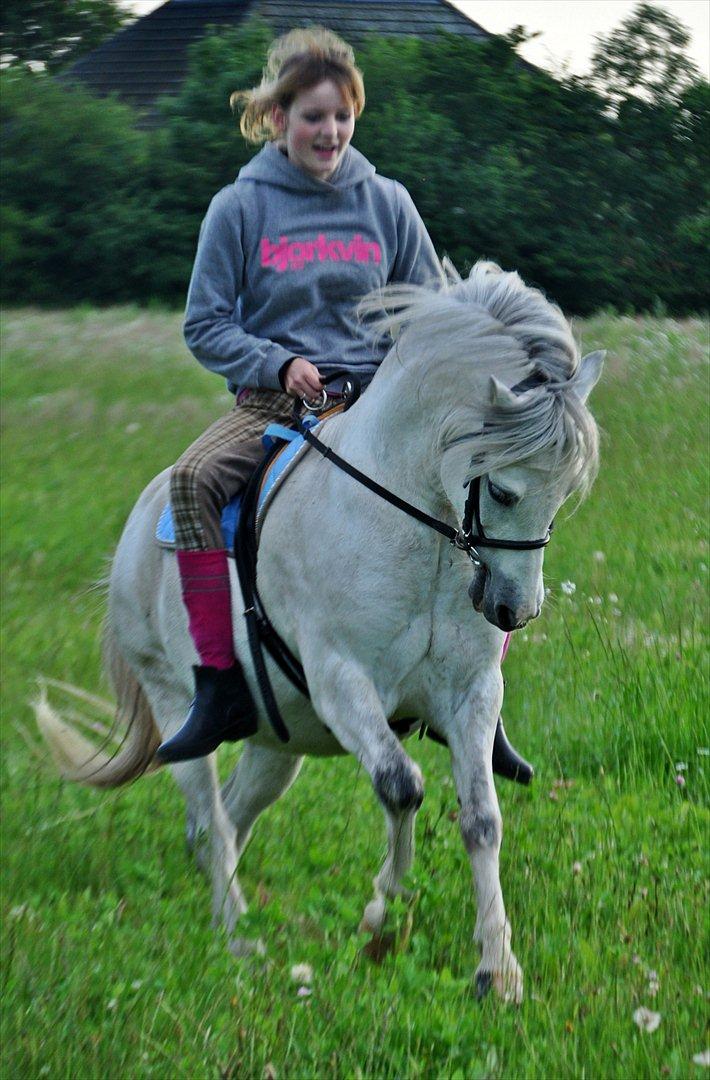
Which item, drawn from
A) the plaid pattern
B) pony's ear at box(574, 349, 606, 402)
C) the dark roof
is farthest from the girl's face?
the dark roof

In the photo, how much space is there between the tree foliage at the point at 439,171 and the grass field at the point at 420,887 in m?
14.1

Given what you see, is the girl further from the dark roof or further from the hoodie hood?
the dark roof

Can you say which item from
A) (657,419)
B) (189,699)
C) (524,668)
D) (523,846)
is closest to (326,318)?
(189,699)

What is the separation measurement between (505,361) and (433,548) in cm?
62

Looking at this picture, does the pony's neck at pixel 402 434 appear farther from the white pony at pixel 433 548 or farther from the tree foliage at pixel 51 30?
the tree foliage at pixel 51 30

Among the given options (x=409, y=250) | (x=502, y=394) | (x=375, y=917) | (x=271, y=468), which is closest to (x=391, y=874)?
(x=375, y=917)

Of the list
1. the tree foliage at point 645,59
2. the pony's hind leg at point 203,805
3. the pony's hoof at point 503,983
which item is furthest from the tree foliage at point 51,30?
the pony's hoof at point 503,983

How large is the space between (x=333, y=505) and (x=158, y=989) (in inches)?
60.9

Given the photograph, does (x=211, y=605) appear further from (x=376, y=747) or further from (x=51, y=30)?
(x=51, y=30)

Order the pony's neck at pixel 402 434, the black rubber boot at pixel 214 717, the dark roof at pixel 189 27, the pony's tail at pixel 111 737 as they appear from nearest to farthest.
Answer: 1. the pony's neck at pixel 402 434
2. the black rubber boot at pixel 214 717
3. the pony's tail at pixel 111 737
4. the dark roof at pixel 189 27

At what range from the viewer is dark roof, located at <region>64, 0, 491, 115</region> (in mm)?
28031

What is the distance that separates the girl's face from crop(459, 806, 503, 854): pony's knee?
2253 millimetres

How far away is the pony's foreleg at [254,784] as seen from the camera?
575 centimetres

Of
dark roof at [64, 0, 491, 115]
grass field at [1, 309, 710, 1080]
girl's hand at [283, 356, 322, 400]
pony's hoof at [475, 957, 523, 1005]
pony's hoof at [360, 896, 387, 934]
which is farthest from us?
dark roof at [64, 0, 491, 115]
